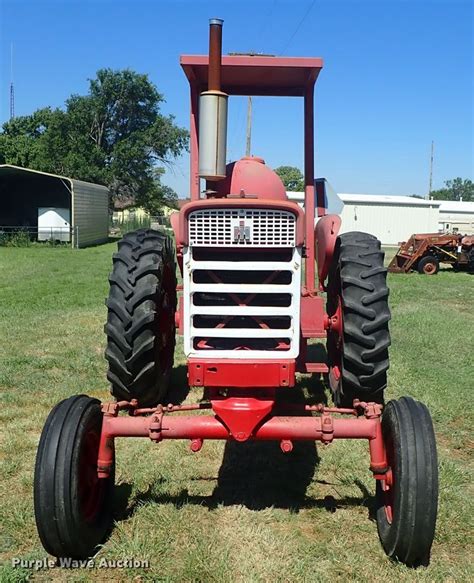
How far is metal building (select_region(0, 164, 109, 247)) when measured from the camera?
25875mm

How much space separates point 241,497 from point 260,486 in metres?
0.18

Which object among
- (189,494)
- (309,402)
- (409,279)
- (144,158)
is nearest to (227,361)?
(189,494)

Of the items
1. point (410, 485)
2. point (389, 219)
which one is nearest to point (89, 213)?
point (389, 219)

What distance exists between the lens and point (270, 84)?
5.13m

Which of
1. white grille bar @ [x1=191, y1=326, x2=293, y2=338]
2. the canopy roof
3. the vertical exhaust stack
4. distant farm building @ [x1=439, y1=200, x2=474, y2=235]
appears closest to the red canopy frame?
the canopy roof

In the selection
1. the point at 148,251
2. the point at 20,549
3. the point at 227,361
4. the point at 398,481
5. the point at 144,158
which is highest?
the point at 144,158

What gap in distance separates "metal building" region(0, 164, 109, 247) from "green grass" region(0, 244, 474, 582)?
20266 millimetres

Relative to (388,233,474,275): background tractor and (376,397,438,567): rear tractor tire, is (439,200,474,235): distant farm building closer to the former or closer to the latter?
(388,233,474,275): background tractor

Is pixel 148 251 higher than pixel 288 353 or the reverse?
higher

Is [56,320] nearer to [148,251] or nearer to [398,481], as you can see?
[148,251]

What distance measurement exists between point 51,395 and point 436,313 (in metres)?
6.92

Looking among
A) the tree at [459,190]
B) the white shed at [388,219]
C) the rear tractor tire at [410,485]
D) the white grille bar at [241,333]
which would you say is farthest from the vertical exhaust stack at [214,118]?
the tree at [459,190]

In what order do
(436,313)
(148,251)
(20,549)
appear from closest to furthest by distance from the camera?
(20,549) → (148,251) → (436,313)

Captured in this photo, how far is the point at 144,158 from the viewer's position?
46344mm
